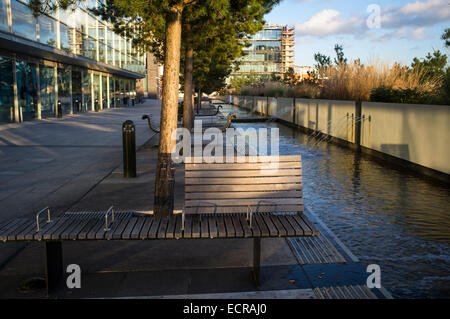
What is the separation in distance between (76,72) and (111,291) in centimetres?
3474

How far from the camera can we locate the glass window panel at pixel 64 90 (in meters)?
32.4

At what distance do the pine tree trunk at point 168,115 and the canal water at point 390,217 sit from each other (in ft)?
7.17

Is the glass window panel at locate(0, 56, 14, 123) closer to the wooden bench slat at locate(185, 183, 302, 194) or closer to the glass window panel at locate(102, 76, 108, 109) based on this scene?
the glass window panel at locate(102, 76, 108, 109)

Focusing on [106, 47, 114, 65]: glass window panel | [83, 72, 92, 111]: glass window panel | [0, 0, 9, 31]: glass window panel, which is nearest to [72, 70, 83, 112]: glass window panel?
[83, 72, 92, 111]: glass window panel

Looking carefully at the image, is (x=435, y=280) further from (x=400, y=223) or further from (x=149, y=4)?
(x=149, y=4)

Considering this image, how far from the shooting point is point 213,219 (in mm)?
4594

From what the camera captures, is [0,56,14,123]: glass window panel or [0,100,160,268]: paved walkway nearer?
[0,100,160,268]: paved walkway

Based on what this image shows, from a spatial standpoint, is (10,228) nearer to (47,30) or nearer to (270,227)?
(270,227)

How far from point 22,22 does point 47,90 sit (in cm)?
733

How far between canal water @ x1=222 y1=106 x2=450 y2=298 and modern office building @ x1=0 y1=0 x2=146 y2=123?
8473mm

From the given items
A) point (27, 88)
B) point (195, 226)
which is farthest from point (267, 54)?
point (195, 226)

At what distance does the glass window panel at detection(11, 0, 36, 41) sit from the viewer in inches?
878
